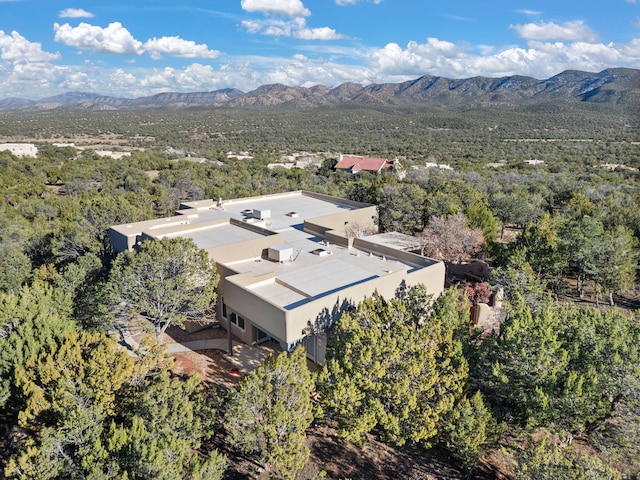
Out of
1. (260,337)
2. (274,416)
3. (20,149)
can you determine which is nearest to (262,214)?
(260,337)

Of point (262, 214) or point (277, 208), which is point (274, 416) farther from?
point (277, 208)

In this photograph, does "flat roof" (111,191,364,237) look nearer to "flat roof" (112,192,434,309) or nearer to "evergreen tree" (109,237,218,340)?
"flat roof" (112,192,434,309)

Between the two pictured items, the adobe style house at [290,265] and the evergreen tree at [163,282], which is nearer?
the adobe style house at [290,265]

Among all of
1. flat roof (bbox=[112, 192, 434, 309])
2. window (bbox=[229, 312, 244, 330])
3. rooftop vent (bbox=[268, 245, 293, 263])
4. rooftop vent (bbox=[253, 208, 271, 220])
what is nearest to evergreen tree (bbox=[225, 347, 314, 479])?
flat roof (bbox=[112, 192, 434, 309])

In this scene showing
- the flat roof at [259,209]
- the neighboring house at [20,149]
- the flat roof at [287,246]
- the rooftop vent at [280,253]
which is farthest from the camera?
the neighboring house at [20,149]

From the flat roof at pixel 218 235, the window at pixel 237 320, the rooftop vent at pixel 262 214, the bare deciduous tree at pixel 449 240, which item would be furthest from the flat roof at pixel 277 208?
the window at pixel 237 320

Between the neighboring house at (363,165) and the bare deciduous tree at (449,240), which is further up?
the neighboring house at (363,165)

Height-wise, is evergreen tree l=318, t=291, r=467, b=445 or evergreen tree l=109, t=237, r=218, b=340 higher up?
evergreen tree l=109, t=237, r=218, b=340

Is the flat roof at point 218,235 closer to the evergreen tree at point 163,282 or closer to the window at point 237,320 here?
the evergreen tree at point 163,282

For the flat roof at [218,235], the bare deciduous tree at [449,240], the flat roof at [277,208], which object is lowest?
the bare deciduous tree at [449,240]
